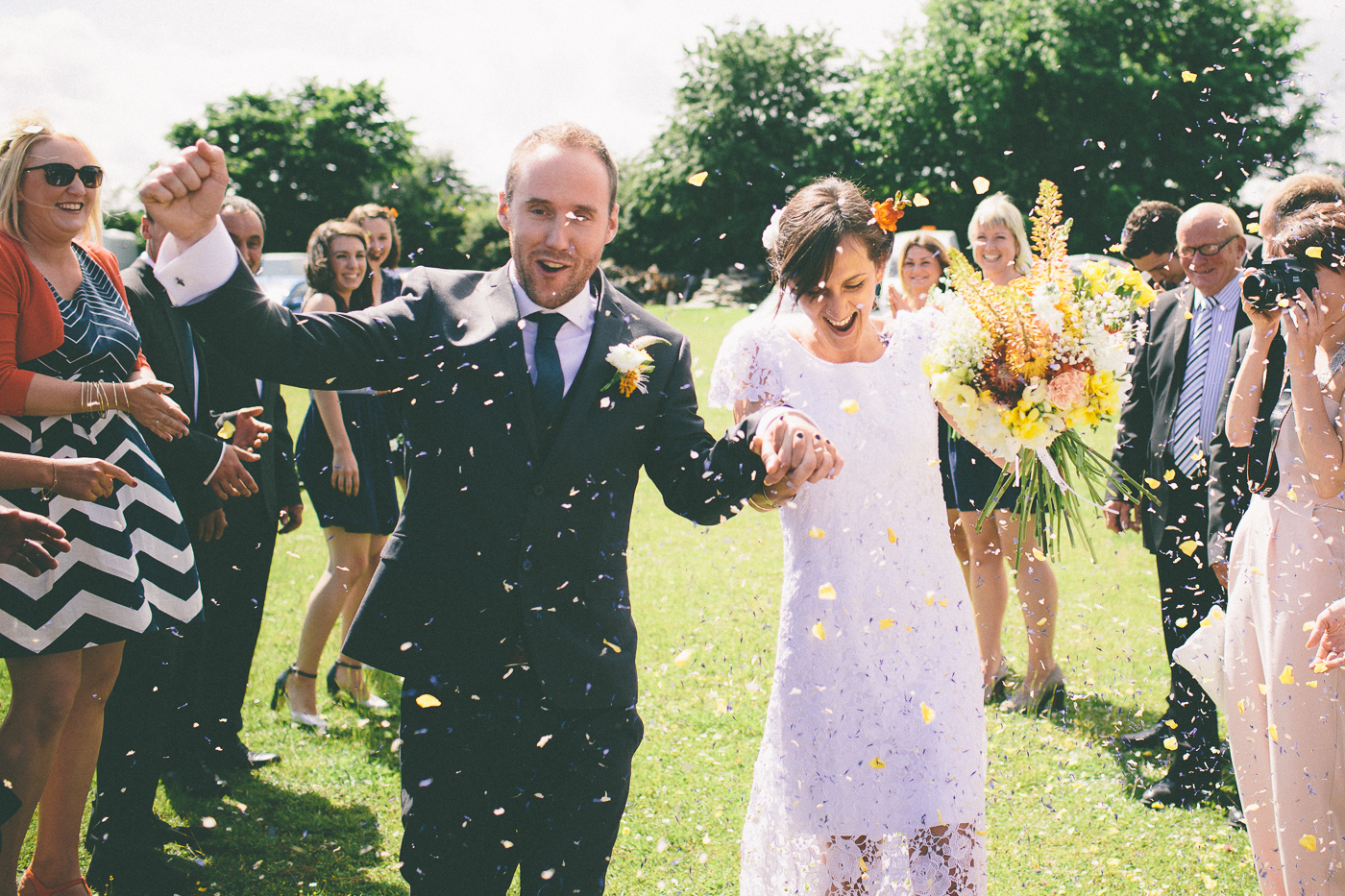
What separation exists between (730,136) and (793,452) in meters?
34.7

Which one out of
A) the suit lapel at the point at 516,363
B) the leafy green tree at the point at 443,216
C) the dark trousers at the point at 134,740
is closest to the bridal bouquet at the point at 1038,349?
the suit lapel at the point at 516,363

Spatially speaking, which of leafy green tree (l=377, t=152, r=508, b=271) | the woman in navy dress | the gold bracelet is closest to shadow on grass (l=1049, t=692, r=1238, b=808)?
the woman in navy dress

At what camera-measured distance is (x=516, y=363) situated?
2.27 meters

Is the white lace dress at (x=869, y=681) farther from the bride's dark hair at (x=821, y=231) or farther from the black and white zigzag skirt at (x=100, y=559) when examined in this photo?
the black and white zigzag skirt at (x=100, y=559)

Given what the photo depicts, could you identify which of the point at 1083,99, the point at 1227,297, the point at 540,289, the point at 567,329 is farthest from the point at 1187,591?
the point at 1083,99

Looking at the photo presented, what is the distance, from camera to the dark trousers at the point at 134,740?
10.9 feet

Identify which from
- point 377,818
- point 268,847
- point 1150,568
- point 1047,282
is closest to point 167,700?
point 268,847

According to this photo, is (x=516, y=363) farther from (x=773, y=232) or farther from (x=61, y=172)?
(x=61, y=172)

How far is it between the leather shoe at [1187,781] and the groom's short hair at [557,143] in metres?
3.69

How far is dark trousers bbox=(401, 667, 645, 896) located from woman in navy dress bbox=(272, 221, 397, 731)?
2880mm

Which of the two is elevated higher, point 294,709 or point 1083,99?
point 1083,99

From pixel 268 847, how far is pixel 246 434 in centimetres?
172

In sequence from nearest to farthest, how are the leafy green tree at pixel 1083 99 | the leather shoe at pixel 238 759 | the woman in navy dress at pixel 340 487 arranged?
the leather shoe at pixel 238 759 < the woman in navy dress at pixel 340 487 < the leafy green tree at pixel 1083 99

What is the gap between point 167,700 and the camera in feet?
11.5
